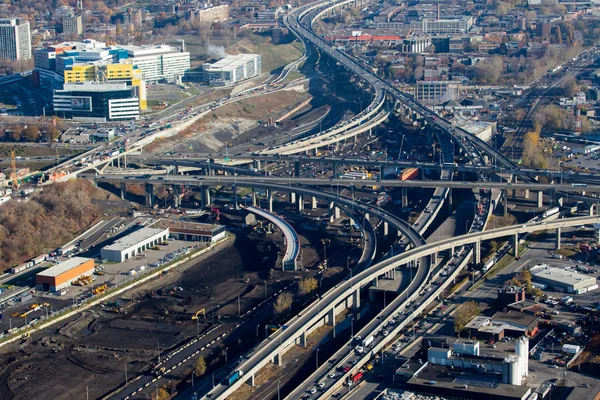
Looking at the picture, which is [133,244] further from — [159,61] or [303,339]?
[159,61]

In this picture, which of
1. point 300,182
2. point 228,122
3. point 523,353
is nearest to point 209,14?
point 228,122

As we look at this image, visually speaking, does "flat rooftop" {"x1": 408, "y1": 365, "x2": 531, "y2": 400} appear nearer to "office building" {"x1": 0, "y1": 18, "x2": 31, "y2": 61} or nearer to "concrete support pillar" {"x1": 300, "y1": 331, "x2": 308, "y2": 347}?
"concrete support pillar" {"x1": 300, "y1": 331, "x2": 308, "y2": 347}

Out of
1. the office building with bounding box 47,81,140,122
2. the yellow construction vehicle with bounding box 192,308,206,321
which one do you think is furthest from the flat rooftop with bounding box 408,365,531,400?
the office building with bounding box 47,81,140,122

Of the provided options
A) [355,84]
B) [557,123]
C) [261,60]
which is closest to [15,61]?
[261,60]

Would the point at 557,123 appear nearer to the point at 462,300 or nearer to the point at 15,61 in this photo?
the point at 462,300

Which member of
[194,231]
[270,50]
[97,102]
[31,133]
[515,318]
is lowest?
[515,318]

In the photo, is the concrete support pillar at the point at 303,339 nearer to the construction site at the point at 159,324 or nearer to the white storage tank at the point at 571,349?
the construction site at the point at 159,324
